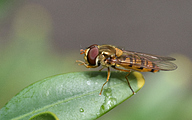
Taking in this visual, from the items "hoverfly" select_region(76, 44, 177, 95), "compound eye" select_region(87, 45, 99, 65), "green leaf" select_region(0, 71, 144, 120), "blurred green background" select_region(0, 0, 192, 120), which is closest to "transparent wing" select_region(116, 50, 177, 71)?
"hoverfly" select_region(76, 44, 177, 95)

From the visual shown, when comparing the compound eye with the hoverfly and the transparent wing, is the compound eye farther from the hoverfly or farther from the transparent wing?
Answer: the transparent wing

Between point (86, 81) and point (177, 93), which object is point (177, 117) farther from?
point (86, 81)

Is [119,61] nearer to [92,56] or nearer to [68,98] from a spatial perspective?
[92,56]

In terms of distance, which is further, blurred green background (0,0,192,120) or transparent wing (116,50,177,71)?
blurred green background (0,0,192,120)

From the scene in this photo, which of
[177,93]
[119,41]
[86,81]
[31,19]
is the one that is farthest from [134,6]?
[86,81]

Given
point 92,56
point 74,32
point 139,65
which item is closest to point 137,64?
point 139,65

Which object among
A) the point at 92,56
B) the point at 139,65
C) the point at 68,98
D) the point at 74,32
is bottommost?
the point at 68,98
